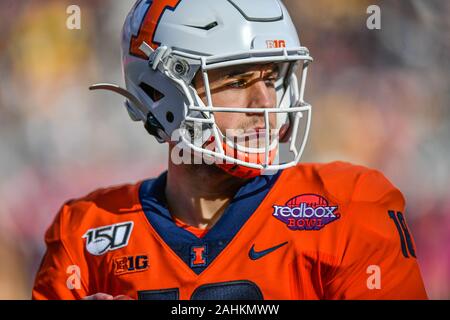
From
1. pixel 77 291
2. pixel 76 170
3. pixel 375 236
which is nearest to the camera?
pixel 375 236

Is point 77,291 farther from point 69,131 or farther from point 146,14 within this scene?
point 69,131

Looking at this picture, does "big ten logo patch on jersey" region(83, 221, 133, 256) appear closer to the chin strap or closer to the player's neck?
the player's neck

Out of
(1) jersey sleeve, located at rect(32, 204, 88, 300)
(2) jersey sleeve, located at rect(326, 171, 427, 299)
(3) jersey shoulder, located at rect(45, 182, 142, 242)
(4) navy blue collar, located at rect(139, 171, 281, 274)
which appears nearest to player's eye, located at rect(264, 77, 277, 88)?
(4) navy blue collar, located at rect(139, 171, 281, 274)

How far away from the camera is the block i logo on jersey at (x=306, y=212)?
6.12 ft

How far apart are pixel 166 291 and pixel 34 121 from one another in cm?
155

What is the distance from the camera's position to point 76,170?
3.18 meters

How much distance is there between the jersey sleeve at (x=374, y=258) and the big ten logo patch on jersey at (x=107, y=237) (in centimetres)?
54

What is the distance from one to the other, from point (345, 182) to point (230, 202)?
30cm

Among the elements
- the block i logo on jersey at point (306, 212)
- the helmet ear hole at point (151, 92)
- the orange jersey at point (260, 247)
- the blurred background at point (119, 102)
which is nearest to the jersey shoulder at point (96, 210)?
the orange jersey at point (260, 247)

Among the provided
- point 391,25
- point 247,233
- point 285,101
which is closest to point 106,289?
point 247,233

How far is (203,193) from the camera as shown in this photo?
1979 mm

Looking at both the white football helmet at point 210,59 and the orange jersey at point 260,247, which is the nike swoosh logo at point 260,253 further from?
the white football helmet at point 210,59

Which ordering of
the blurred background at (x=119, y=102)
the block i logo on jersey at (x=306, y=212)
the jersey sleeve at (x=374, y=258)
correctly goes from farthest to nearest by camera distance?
the blurred background at (x=119, y=102) < the block i logo on jersey at (x=306, y=212) < the jersey sleeve at (x=374, y=258)

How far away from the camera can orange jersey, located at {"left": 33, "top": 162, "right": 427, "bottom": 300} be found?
1.81 metres
